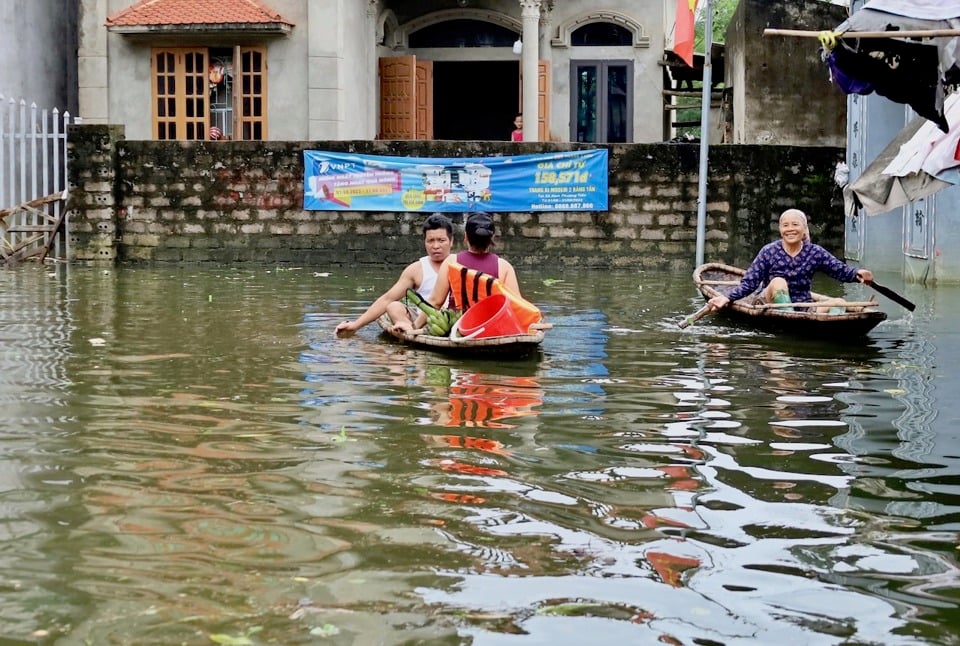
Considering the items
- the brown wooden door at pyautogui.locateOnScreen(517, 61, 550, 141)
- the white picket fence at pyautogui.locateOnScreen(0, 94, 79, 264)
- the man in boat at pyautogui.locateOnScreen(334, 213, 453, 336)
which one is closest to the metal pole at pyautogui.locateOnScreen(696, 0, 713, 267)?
the brown wooden door at pyautogui.locateOnScreen(517, 61, 550, 141)

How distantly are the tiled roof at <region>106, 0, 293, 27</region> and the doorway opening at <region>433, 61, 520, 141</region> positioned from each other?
21.0ft

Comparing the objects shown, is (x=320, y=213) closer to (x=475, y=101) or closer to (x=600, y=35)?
(x=600, y=35)

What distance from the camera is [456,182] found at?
2253cm

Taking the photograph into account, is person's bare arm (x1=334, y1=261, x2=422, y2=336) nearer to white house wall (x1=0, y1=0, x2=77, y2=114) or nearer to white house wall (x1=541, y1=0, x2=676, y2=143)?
white house wall (x1=0, y1=0, x2=77, y2=114)

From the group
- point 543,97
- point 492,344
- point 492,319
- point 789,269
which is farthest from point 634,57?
point 492,344

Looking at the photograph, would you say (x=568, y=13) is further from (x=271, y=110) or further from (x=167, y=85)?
(x=167, y=85)

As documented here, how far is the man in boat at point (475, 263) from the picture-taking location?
11.2m

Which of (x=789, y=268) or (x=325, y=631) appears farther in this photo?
(x=789, y=268)

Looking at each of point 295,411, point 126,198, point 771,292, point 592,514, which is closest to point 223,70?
point 126,198

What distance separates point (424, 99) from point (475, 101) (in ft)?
13.8

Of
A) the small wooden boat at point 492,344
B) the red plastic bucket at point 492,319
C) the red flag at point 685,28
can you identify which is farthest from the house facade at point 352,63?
the red plastic bucket at point 492,319

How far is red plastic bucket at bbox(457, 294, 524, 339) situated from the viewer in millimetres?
10695

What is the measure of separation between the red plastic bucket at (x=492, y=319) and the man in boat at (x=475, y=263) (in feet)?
0.91

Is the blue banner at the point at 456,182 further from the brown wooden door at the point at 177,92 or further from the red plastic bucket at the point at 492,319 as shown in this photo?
the red plastic bucket at the point at 492,319
